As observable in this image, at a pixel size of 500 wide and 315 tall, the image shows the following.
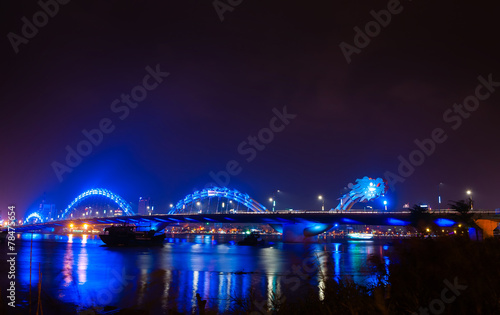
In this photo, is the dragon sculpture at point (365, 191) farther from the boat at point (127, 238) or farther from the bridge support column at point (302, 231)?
the boat at point (127, 238)

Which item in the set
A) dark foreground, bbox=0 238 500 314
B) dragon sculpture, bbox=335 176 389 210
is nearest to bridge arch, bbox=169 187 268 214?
dragon sculpture, bbox=335 176 389 210

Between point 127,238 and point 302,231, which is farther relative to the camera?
point 302,231

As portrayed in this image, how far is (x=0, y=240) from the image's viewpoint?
83.1 m

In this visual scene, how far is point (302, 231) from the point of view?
111000 mm

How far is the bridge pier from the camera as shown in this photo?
10875 cm

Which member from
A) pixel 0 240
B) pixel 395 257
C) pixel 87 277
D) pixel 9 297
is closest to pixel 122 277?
pixel 87 277

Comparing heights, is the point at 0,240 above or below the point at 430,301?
below

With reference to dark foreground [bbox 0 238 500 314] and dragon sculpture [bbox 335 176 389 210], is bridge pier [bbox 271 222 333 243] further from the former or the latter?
dark foreground [bbox 0 238 500 314]

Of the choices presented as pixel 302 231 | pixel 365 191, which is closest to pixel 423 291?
pixel 302 231

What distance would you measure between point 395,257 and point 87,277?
21326 mm

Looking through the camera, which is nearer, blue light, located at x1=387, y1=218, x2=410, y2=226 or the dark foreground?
the dark foreground

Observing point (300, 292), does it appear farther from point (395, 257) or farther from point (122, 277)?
point (122, 277)

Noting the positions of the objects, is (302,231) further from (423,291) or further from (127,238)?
(423,291)

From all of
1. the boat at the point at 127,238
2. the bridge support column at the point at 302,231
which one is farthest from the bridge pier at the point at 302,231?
the boat at the point at 127,238
